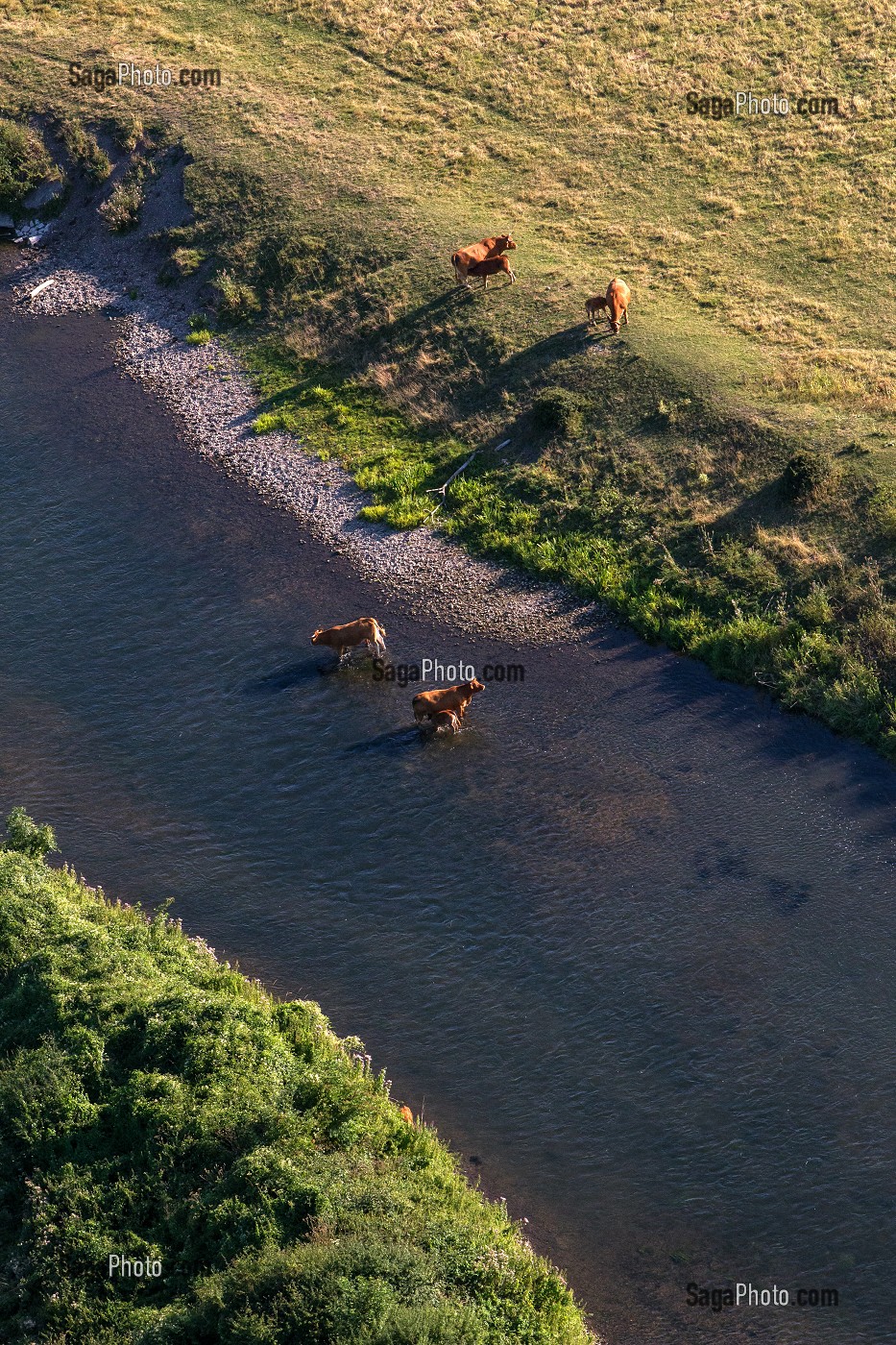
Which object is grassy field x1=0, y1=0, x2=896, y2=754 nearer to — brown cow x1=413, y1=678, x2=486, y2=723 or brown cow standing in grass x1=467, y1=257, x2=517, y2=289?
brown cow standing in grass x1=467, y1=257, x2=517, y2=289

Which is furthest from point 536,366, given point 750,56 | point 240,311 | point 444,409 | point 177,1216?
point 177,1216

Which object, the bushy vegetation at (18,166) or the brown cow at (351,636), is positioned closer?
the brown cow at (351,636)

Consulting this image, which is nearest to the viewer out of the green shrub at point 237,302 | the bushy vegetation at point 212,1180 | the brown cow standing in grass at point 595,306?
the bushy vegetation at point 212,1180

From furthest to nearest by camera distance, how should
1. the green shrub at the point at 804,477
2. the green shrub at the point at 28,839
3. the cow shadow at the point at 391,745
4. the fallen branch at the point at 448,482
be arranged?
the fallen branch at the point at 448,482 → the green shrub at the point at 804,477 → the cow shadow at the point at 391,745 → the green shrub at the point at 28,839

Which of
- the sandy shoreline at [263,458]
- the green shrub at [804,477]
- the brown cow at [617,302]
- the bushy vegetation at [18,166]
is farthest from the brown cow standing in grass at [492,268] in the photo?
the bushy vegetation at [18,166]

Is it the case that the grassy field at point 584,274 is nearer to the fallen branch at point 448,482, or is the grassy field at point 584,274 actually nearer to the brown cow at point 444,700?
the fallen branch at point 448,482

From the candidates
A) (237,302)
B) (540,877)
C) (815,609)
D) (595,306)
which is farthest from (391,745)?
(237,302)

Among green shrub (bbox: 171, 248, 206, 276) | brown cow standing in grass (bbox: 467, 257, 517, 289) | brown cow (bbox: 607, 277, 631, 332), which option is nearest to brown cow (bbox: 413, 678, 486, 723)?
brown cow (bbox: 607, 277, 631, 332)

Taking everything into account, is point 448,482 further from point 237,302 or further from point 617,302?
point 237,302
